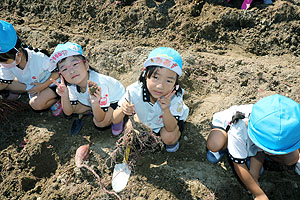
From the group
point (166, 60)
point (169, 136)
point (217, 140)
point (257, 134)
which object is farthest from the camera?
point (169, 136)

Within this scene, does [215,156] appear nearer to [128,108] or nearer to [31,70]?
[128,108]

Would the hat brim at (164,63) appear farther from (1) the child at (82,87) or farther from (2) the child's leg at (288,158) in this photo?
(2) the child's leg at (288,158)

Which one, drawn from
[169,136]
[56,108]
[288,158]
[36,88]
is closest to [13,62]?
[36,88]

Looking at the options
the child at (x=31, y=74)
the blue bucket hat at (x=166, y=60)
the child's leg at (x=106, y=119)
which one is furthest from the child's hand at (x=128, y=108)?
the child at (x=31, y=74)

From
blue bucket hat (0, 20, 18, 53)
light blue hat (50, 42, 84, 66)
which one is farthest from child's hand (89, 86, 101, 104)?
blue bucket hat (0, 20, 18, 53)

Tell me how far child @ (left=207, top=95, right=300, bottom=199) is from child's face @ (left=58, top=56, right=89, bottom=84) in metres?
1.22

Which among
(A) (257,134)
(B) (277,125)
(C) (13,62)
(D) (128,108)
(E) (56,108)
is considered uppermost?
(B) (277,125)

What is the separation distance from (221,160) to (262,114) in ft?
2.66

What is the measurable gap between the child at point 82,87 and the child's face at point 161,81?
44cm

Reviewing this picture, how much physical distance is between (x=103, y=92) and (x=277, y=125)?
1.39m

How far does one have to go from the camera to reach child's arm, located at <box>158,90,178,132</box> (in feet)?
6.76

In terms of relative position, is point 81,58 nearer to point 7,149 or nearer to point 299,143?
point 7,149

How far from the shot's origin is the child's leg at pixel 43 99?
2768 mm

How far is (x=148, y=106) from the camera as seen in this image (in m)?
2.37
